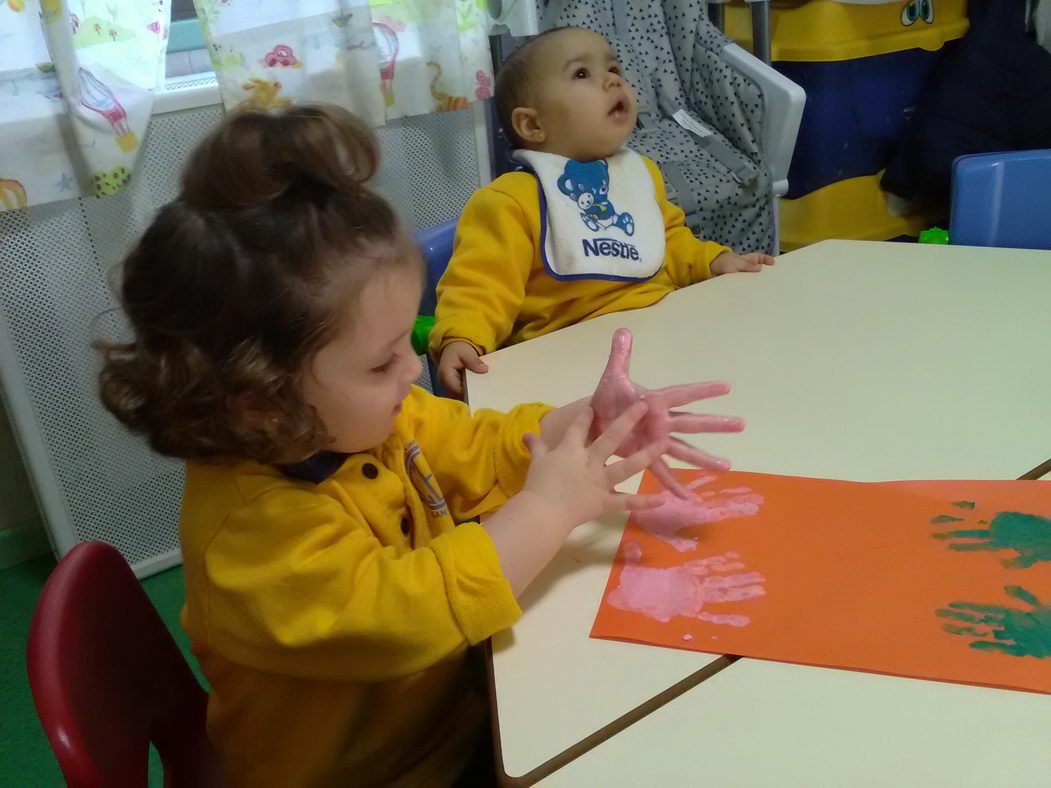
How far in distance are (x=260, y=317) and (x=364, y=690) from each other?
33 centimetres

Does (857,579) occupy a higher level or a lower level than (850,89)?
lower

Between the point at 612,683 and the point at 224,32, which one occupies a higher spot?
the point at 224,32

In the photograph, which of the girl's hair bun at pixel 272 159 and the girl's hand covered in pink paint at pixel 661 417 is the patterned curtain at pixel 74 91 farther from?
the girl's hand covered in pink paint at pixel 661 417

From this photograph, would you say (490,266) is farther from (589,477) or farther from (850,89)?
(850,89)

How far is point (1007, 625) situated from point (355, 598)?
434mm

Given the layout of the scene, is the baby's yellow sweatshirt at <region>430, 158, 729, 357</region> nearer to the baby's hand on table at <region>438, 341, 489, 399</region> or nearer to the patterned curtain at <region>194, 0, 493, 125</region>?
the baby's hand on table at <region>438, 341, 489, 399</region>

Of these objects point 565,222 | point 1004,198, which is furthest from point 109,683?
point 1004,198

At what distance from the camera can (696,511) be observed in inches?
28.7

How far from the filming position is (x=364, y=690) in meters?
0.74

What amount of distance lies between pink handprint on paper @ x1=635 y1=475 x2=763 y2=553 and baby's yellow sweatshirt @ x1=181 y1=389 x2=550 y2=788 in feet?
0.50

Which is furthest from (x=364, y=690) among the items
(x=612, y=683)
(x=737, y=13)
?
(x=737, y=13)

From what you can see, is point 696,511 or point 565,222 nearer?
point 696,511

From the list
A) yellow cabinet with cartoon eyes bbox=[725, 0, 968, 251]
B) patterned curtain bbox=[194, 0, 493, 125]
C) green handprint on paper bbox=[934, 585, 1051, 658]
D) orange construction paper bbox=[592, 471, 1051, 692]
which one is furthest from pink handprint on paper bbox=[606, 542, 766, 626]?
yellow cabinet with cartoon eyes bbox=[725, 0, 968, 251]

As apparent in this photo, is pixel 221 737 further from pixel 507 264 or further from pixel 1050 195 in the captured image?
pixel 1050 195
